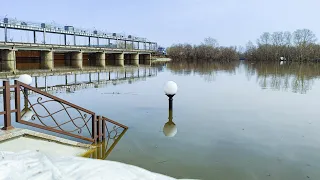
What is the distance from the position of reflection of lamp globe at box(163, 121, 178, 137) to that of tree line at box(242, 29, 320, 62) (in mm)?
70129

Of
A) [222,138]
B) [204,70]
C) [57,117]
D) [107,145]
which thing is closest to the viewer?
[107,145]

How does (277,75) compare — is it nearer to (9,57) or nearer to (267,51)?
(9,57)

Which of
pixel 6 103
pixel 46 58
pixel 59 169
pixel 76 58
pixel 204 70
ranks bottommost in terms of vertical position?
pixel 59 169

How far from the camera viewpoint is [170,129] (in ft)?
23.0

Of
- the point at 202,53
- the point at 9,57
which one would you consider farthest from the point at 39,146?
the point at 202,53

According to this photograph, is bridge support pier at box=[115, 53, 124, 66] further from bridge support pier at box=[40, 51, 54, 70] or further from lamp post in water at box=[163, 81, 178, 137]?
lamp post in water at box=[163, 81, 178, 137]

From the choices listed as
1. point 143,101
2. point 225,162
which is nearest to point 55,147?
point 225,162

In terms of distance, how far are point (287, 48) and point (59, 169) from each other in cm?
7722

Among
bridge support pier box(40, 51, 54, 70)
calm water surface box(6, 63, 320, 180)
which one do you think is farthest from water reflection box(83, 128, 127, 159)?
bridge support pier box(40, 51, 54, 70)

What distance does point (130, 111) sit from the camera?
9.05 meters

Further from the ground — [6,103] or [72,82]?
[6,103]

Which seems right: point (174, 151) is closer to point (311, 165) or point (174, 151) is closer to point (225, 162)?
point (225, 162)

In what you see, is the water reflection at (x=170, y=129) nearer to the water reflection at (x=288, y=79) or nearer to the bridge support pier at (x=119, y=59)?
the water reflection at (x=288, y=79)

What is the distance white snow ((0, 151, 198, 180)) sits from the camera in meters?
2.73
